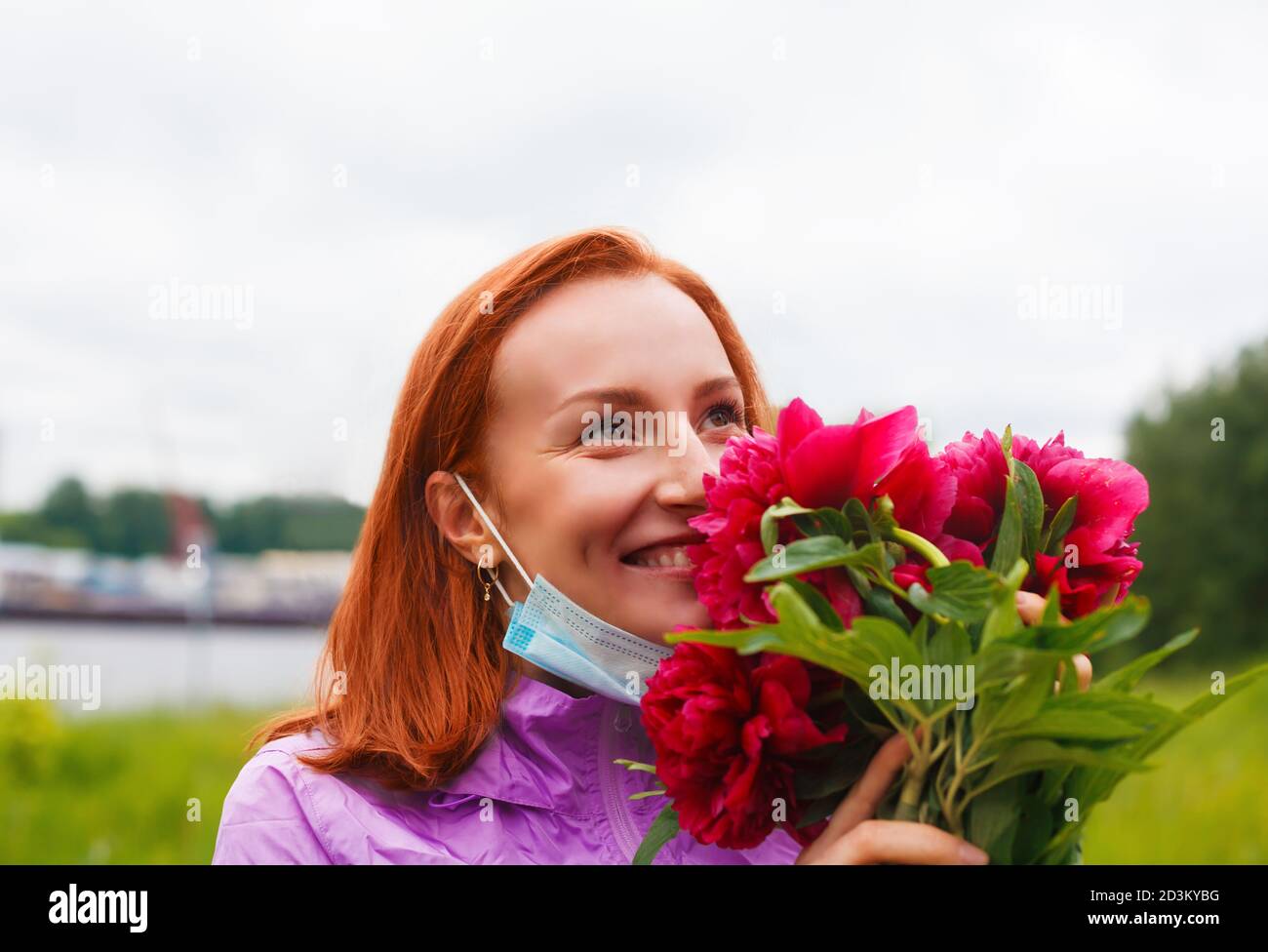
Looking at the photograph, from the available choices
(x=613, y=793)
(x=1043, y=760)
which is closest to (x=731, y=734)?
(x=1043, y=760)

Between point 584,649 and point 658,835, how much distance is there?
484 millimetres

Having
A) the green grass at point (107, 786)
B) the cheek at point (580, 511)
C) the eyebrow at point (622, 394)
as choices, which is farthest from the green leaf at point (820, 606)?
the green grass at point (107, 786)

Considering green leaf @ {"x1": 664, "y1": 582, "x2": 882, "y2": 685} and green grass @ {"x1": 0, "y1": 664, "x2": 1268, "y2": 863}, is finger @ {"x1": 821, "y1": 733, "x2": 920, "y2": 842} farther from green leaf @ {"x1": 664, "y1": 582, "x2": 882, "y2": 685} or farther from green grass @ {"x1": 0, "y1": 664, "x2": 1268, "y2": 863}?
green grass @ {"x1": 0, "y1": 664, "x2": 1268, "y2": 863}

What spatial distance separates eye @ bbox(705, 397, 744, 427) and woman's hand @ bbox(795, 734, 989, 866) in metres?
0.86

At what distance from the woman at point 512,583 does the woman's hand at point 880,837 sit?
0.53m

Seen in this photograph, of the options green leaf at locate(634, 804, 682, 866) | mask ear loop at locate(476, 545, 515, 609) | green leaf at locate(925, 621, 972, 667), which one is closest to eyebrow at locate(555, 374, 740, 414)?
mask ear loop at locate(476, 545, 515, 609)

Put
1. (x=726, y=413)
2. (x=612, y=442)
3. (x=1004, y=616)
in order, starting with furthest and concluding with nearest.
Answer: (x=726, y=413) → (x=612, y=442) → (x=1004, y=616)

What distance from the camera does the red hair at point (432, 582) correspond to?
2.11 metres

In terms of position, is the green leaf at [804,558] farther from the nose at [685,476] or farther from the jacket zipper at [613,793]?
the jacket zipper at [613,793]

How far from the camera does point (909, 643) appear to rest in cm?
123

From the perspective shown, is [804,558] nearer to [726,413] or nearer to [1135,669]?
[1135,669]
